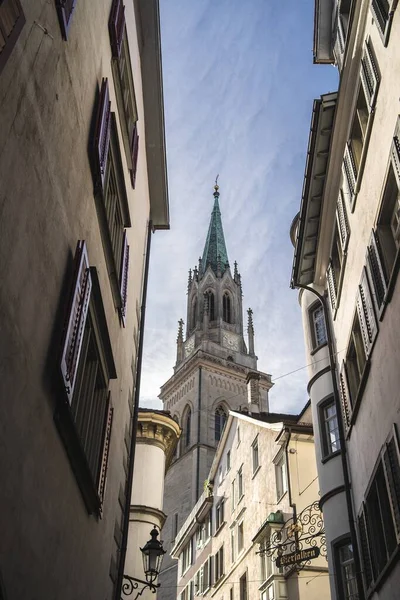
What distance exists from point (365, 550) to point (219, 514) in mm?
23474

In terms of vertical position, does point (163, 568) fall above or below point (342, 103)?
above

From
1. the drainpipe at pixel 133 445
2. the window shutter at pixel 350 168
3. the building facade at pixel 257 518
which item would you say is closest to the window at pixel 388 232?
the window shutter at pixel 350 168

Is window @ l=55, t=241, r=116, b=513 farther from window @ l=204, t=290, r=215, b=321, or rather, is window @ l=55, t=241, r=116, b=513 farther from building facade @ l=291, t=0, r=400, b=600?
window @ l=204, t=290, r=215, b=321

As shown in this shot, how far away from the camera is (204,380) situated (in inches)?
2859

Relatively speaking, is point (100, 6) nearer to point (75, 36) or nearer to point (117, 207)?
point (75, 36)

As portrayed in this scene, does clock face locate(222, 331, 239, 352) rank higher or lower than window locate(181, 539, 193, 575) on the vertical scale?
higher

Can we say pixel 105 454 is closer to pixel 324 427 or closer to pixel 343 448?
pixel 343 448

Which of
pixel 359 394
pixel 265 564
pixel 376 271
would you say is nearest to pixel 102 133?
pixel 376 271

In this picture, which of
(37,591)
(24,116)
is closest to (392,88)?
(24,116)

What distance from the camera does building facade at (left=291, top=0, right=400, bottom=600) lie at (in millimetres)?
9969

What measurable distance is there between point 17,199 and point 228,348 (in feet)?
251

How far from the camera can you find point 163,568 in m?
55.2

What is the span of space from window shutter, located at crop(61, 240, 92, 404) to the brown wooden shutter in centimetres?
751

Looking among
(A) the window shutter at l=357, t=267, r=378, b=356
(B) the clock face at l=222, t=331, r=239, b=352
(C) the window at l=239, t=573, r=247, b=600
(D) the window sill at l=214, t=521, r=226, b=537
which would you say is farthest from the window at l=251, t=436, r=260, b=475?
(B) the clock face at l=222, t=331, r=239, b=352
